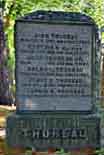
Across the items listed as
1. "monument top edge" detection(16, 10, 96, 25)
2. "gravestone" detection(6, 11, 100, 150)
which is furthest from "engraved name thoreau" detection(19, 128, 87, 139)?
"monument top edge" detection(16, 10, 96, 25)

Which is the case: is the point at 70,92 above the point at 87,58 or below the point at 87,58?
below

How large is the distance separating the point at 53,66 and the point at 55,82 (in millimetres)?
263

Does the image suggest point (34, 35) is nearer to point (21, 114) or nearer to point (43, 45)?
point (43, 45)

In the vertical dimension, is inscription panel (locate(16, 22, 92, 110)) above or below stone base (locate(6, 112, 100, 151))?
above

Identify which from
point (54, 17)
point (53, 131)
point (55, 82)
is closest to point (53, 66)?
point (55, 82)

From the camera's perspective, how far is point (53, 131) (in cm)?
786

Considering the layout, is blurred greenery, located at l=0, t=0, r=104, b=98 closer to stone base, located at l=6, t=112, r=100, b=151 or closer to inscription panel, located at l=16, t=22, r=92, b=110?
inscription panel, located at l=16, t=22, r=92, b=110

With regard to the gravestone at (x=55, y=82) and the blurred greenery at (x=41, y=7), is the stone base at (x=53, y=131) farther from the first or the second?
the blurred greenery at (x=41, y=7)

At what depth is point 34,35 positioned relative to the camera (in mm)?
7836

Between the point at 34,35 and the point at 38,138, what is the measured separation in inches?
64.4

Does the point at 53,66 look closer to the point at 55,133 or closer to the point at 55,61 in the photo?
the point at 55,61

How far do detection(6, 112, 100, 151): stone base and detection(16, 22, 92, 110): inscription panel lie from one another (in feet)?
0.57

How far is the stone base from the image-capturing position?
307 inches

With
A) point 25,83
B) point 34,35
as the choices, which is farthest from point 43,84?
point 34,35
